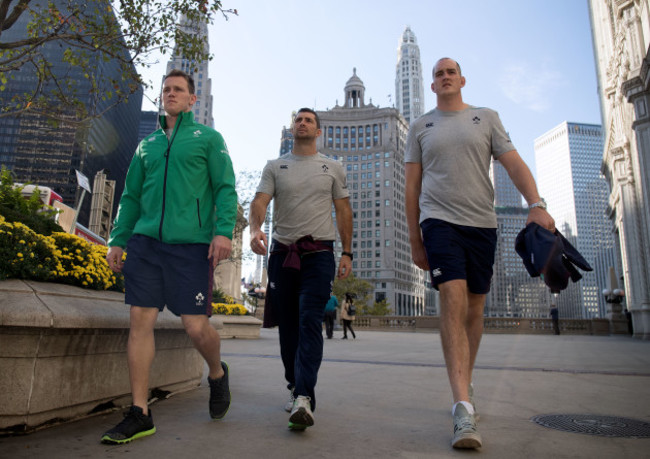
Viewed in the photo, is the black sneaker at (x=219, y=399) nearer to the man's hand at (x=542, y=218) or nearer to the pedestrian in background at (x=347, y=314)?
the man's hand at (x=542, y=218)

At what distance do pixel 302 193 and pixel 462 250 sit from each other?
1.28 m

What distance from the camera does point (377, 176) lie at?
126 metres

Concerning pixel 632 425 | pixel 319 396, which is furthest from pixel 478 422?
pixel 319 396

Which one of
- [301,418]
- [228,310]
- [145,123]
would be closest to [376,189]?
[145,123]

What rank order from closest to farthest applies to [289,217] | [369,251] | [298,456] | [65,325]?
[298,456]
[65,325]
[289,217]
[369,251]

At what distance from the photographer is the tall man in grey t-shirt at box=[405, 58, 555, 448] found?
3090mm

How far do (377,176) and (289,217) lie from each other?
12359 centimetres

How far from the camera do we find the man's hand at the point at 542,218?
303 cm

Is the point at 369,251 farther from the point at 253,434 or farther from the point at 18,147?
the point at 253,434

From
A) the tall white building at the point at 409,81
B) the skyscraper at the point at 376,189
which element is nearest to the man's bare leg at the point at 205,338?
the skyscraper at the point at 376,189

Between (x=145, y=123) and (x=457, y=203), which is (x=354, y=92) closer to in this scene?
(x=145, y=123)

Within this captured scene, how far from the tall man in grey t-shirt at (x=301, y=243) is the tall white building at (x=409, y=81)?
601 ft

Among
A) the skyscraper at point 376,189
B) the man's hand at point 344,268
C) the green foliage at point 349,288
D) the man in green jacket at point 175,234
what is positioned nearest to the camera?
the man in green jacket at point 175,234

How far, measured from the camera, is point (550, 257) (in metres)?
2.88
